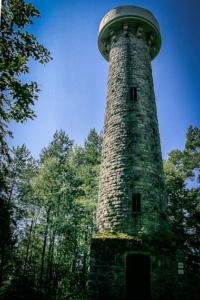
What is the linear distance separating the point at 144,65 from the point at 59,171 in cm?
1017

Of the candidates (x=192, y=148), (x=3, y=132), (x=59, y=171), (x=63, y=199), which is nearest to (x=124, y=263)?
(x=3, y=132)

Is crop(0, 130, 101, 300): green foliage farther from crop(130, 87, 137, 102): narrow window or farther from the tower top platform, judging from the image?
the tower top platform

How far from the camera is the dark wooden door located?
7418 mm

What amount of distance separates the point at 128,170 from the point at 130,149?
3.04 feet

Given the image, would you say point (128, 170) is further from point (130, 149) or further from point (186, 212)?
point (186, 212)

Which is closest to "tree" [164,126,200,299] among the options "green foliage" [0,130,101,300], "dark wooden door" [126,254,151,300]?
"green foliage" [0,130,101,300]

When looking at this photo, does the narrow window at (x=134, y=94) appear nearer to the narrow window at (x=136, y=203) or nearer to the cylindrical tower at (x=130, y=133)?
the cylindrical tower at (x=130, y=133)

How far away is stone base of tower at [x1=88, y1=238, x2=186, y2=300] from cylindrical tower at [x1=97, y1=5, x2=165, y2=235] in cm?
77

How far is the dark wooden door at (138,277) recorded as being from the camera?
7.42 meters

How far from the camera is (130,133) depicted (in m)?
9.66

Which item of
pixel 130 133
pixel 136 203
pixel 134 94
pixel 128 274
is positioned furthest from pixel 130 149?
pixel 128 274

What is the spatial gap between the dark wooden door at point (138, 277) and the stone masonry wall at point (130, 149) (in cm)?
93

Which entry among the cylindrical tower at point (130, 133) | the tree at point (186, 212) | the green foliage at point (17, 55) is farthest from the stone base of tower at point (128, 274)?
the tree at point (186, 212)

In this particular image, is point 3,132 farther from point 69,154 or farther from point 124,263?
point 69,154
